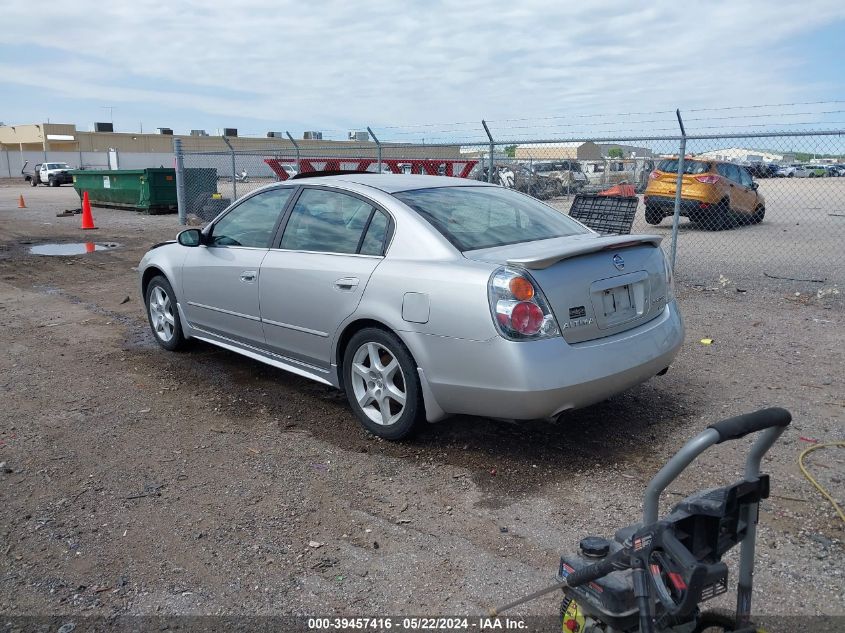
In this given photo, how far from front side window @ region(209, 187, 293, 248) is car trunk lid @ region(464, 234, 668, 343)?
1781mm

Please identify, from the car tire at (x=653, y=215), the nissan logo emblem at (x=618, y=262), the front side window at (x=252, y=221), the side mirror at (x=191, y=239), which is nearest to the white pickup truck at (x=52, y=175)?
the car tire at (x=653, y=215)

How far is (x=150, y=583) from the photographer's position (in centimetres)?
296

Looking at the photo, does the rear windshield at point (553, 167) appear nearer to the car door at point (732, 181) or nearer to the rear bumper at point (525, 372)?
the car door at point (732, 181)

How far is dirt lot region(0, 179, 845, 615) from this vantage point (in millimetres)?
2930

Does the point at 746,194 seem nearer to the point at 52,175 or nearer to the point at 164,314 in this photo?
the point at 164,314

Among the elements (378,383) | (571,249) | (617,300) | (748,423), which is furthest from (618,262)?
(748,423)

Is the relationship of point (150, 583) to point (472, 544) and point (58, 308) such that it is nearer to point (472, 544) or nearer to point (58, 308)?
point (472, 544)

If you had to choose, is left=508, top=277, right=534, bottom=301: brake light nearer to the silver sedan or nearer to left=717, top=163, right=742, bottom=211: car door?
the silver sedan

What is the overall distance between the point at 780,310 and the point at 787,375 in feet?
8.66

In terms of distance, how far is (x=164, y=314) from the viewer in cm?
627

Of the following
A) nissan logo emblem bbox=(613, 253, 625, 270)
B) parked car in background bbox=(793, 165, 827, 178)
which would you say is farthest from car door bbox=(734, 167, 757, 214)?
nissan logo emblem bbox=(613, 253, 625, 270)

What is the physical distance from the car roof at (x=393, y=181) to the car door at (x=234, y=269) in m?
0.31

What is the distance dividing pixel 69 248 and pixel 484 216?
11462 millimetres

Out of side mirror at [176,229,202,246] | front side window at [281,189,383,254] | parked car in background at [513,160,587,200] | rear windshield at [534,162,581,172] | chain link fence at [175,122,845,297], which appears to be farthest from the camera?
Result: rear windshield at [534,162,581,172]
